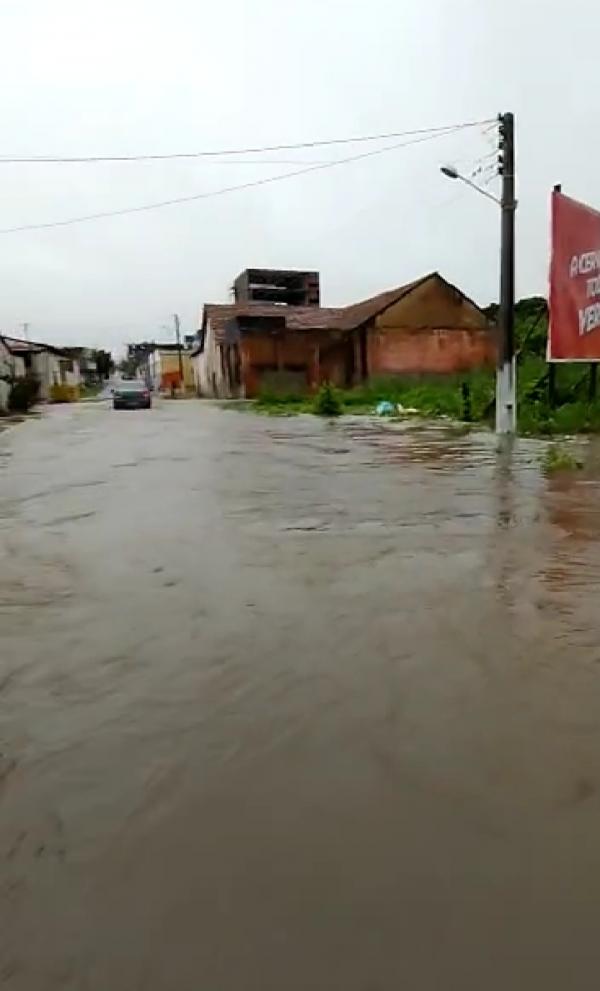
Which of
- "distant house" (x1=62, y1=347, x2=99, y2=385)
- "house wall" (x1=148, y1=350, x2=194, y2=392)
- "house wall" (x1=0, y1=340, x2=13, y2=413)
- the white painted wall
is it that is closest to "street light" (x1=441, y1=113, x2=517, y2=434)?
"house wall" (x1=0, y1=340, x2=13, y2=413)

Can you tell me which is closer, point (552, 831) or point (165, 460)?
point (552, 831)

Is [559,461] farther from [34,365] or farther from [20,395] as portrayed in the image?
[34,365]

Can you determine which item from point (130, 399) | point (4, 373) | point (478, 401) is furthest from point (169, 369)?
point (478, 401)

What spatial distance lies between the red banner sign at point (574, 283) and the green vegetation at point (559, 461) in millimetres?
4194

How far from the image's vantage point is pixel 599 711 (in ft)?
12.7

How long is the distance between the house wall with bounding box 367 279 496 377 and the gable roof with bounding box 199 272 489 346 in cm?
30

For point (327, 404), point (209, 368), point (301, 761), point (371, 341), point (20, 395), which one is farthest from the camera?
point (209, 368)

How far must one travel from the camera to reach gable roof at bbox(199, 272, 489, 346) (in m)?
41.8

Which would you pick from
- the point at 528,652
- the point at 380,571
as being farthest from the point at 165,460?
the point at 528,652

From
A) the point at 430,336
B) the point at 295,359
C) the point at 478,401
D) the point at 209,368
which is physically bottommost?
the point at 478,401

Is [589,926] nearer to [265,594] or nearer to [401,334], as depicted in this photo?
[265,594]

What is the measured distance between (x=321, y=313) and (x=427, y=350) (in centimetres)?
716

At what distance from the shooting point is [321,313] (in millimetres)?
46438

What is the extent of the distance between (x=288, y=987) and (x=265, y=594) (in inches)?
150
